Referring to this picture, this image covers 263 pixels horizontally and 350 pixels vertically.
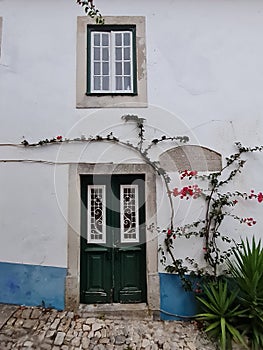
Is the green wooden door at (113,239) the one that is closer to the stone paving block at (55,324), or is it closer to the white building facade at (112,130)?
the white building facade at (112,130)

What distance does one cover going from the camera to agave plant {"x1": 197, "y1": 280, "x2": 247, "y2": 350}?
11.7 feet

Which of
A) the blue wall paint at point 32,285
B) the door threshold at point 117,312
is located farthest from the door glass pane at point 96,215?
the door threshold at point 117,312

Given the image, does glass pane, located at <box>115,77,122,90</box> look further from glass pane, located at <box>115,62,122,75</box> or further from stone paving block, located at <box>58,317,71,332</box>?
stone paving block, located at <box>58,317,71,332</box>

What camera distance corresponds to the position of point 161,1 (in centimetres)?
476

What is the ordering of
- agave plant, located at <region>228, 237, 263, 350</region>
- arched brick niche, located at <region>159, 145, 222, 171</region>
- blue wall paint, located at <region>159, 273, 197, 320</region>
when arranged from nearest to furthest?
agave plant, located at <region>228, 237, 263, 350</region>, blue wall paint, located at <region>159, 273, 197, 320</region>, arched brick niche, located at <region>159, 145, 222, 171</region>

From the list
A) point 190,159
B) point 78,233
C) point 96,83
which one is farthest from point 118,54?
point 78,233

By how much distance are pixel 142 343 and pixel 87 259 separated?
133 cm

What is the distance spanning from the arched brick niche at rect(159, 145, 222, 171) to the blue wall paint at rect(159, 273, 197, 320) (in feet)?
5.06

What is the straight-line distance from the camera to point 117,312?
419 cm

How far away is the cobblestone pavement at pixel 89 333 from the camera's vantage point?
3.63 metres

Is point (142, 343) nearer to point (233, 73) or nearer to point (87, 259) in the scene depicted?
point (87, 259)

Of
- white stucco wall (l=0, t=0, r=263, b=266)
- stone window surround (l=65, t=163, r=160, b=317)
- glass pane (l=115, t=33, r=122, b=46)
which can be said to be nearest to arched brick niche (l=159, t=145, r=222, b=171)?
white stucco wall (l=0, t=0, r=263, b=266)

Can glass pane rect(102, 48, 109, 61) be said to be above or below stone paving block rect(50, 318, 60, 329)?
above

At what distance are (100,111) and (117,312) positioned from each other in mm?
2833
